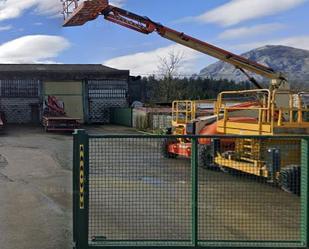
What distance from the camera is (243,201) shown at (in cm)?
734

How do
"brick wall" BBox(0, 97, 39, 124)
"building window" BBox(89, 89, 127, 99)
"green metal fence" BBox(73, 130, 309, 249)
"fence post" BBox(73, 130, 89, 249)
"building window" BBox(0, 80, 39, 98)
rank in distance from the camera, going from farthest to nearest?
"building window" BBox(89, 89, 127, 99)
"building window" BBox(0, 80, 39, 98)
"brick wall" BBox(0, 97, 39, 124)
"green metal fence" BBox(73, 130, 309, 249)
"fence post" BBox(73, 130, 89, 249)

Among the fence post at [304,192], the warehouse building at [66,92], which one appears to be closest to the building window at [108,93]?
the warehouse building at [66,92]

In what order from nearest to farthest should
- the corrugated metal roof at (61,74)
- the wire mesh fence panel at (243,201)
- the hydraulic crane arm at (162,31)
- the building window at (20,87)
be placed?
the wire mesh fence panel at (243,201), the hydraulic crane arm at (162,31), the building window at (20,87), the corrugated metal roof at (61,74)

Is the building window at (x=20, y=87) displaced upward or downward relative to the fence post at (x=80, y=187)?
upward

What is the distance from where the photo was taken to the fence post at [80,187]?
6.43 m

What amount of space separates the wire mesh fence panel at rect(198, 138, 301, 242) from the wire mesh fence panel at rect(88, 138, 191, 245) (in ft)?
1.06

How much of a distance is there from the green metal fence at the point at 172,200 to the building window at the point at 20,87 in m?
36.0

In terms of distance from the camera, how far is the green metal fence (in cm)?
658

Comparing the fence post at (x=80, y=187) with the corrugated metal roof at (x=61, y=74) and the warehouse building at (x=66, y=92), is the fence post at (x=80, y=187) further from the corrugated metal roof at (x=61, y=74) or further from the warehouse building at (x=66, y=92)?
the corrugated metal roof at (x=61, y=74)

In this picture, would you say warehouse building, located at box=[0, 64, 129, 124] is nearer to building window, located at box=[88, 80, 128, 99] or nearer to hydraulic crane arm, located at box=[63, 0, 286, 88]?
building window, located at box=[88, 80, 128, 99]

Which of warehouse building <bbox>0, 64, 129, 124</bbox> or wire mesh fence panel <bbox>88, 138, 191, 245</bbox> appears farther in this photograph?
warehouse building <bbox>0, 64, 129, 124</bbox>

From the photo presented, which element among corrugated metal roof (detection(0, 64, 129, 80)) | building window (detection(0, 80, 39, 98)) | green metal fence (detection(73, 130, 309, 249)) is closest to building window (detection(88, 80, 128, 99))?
corrugated metal roof (detection(0, 64, 129, 80))

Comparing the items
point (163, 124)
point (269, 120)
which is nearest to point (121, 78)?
point (163, 124)

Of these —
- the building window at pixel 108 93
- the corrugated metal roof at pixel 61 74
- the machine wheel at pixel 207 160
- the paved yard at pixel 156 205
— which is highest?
the corrugated metal roof at pixel 61 74
